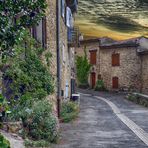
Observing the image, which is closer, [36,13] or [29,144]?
[36,13]

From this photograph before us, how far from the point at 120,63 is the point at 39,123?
3021cm

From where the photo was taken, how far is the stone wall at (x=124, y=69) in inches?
1506

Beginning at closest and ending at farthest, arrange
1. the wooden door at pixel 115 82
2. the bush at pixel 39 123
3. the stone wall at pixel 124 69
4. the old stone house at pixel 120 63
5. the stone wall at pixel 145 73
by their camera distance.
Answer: the bush at pixel 39 123
the stone wall at pixel 145 73
the old stone house at pixel 120 63
the stone wall at pixel 124 69
the wooden door at pixel 115 82

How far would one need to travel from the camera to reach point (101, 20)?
107 feet

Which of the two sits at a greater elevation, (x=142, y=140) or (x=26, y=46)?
(x=26, y=46)

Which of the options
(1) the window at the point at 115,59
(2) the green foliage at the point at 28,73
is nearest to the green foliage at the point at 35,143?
(2) the green foliage at the point at 28,73

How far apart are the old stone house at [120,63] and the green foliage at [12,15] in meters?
30.1

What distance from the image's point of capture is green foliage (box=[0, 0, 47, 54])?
19.8 ft

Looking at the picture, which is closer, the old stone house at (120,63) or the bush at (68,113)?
the bush at (68,113)

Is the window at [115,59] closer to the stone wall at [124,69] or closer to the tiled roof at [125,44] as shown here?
the stone wall at [124,69]

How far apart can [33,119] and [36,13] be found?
4.13 m

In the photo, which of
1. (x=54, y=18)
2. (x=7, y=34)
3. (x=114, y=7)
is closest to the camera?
(x=7, y=34)

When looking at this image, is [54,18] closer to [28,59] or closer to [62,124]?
[62,124]

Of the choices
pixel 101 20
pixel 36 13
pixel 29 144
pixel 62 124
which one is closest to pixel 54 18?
pixel 62 124
